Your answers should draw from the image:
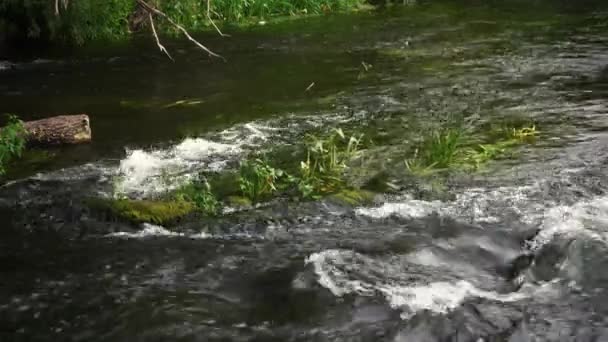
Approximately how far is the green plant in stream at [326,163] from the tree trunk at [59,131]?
11.1 feet

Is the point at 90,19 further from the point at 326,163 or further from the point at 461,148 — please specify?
the point at 461,148

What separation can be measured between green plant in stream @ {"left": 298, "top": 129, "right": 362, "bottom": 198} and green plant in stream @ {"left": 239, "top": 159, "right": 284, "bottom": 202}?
332mm

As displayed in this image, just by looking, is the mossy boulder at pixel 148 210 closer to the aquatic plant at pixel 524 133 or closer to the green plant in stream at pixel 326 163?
the green plant in stream at pixel 326 163

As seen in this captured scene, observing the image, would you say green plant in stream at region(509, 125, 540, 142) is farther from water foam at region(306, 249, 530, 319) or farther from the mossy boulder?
the mossy boulder

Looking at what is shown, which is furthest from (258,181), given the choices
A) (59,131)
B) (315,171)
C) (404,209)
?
(59,131)

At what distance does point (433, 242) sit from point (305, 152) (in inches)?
120

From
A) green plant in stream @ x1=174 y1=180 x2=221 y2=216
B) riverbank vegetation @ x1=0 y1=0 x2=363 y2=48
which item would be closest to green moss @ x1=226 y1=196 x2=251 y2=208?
green plant in stream @ x1=174 y1=180 x2=221 y2=216

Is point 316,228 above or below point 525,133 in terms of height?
below

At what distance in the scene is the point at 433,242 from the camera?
6.79 metres

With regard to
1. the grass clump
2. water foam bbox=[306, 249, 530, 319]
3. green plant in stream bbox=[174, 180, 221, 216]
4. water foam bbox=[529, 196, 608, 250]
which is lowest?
water foam bbox=[306, 249, 530, 319]

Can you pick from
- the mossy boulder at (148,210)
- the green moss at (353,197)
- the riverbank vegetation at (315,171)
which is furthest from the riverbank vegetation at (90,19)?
the green moss at (353,197)

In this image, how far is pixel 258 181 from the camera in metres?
8.06

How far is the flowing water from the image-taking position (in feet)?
18.2

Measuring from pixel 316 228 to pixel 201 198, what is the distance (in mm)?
1364
